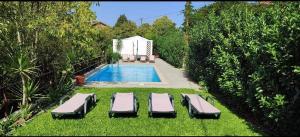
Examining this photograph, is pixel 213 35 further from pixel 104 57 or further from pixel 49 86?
pixel 104 57

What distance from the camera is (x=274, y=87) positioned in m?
9.63

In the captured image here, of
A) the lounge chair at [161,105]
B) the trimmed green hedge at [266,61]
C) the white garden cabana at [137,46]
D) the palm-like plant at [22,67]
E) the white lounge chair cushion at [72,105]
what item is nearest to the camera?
the trimmed green hedge at [266,61]

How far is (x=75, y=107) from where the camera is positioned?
12.2 metres

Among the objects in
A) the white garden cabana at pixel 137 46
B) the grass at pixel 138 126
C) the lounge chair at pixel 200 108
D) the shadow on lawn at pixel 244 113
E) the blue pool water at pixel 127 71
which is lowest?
the blue pool water at pixel 127 71

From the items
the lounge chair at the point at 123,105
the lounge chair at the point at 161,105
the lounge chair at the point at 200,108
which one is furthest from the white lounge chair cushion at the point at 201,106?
the lounge chair at the point at 123,105

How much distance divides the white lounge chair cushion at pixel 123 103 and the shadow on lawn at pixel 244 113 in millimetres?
3848

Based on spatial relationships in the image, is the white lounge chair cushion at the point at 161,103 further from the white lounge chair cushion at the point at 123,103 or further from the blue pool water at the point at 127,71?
the blue pool water at the point at 127,71

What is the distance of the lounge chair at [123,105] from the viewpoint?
1188 centimetres

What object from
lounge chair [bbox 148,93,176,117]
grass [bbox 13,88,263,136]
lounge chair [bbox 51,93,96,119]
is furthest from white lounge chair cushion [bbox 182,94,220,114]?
lounge chair [bbox 51,93,96,119]

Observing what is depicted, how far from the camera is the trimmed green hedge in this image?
8.92 meters

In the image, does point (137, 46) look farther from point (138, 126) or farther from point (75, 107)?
point (138, 126)

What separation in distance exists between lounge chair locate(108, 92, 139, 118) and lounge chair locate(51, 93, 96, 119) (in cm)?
97

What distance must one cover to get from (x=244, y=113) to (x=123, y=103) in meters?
4.48

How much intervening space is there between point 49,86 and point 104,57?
21090 mm
